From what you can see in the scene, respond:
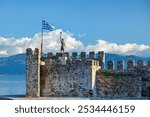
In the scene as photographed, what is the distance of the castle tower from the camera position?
3023cm

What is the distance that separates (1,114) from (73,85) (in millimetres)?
12426

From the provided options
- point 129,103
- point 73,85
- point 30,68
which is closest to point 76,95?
point 73,85

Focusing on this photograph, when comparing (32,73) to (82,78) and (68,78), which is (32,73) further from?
(82,78)

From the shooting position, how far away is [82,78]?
1163 inches

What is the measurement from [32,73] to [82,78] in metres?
2.83

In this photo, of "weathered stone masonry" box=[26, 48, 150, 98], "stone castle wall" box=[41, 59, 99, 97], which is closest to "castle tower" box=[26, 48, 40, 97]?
"weathered stone masonry" box=[26, 48, 150, 98]

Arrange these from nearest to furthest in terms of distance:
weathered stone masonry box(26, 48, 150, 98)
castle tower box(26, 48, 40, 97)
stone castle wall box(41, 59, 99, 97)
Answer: stone castle wall box(41, 59, 99, 97)
weathered stone masonry box(26, 48, 150, 98)
castle tower box(26, 48, 40, 97)

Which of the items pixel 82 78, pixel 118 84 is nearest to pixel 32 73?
pixel 82 78

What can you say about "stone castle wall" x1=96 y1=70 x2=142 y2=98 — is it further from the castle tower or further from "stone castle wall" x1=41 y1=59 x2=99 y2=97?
the castle tower

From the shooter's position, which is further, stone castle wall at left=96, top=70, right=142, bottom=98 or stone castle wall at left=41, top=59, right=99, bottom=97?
stone castle wall at left=96, top=70, right=142, bottom=98

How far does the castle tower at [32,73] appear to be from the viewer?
30.2 meters

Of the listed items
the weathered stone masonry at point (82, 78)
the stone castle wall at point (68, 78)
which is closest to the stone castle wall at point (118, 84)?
the weathered stone masonry at point (82, 78)

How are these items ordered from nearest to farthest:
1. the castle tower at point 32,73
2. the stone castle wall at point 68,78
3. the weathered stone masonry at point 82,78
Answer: the stone castle wall at point 68,78 < the weathered stone masonry at point 82,78 < the castle tower at point 32,73

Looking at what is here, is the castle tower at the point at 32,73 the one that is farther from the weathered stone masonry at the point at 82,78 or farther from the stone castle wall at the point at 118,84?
the stone castle wall at the point at 118,84
